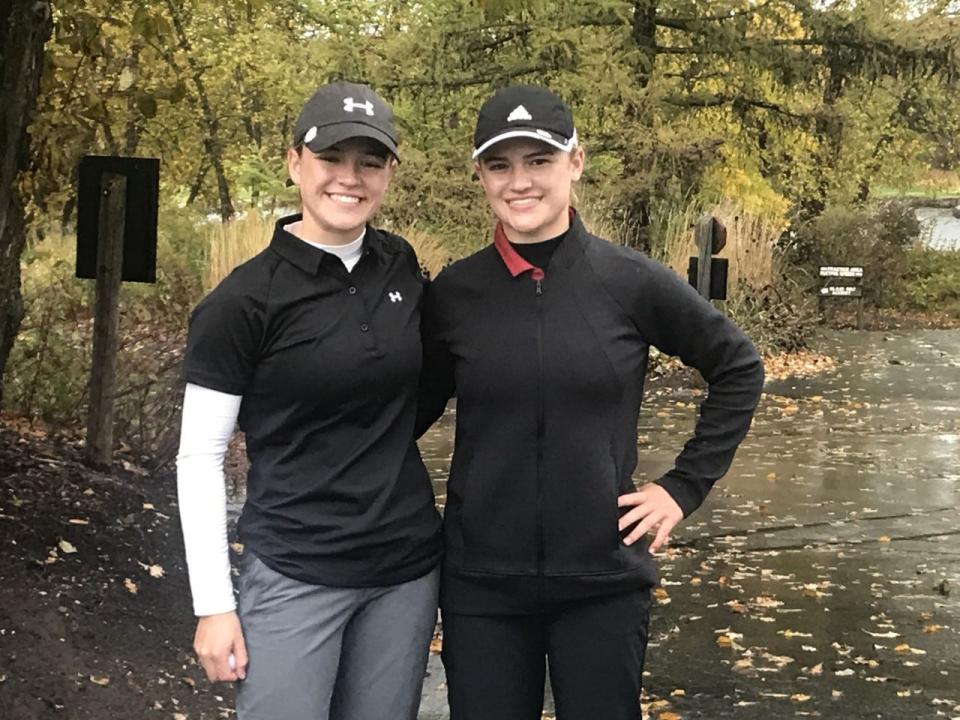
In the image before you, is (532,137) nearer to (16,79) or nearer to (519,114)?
(519,114)

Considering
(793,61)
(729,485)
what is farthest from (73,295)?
(793,61)

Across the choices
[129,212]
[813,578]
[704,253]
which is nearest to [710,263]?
[704,253]

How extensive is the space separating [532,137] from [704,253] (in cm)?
958

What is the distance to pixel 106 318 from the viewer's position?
6340 millimetres

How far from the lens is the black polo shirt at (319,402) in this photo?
2367mm

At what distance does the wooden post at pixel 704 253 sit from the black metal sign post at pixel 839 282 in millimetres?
9160

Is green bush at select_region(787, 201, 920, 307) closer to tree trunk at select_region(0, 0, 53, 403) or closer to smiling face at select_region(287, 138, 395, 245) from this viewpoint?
tree trunk at select_region(0, 0, 53, 403)

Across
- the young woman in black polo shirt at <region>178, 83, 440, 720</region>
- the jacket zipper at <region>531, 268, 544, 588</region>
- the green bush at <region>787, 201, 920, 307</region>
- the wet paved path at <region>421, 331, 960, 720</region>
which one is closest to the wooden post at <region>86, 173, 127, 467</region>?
the wet paved path at <region>421, 331, 960, 720</region>

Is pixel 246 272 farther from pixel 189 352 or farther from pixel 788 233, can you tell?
pixel 788 233

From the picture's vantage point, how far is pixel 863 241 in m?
23.5

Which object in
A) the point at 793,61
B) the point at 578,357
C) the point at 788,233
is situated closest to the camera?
the point at 578,357

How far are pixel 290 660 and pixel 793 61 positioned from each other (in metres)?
17.1

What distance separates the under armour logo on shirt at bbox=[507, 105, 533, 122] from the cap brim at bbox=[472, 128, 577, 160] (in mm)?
24

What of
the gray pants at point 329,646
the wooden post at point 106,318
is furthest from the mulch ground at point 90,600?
the gray pants at point 329,646
